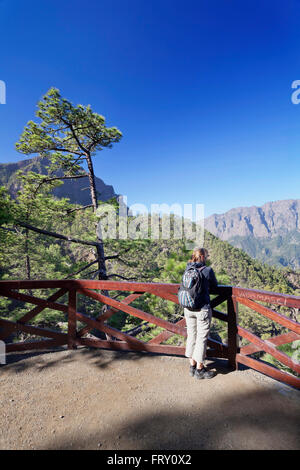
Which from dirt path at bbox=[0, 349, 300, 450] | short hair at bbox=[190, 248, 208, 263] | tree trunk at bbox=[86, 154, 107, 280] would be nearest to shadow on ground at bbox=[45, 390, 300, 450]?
dirt path at bbox=[0, 349, 300, 450]

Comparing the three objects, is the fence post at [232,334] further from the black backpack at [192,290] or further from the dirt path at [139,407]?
the black backpack at [192,290]

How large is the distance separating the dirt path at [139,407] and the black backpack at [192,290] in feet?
3.61

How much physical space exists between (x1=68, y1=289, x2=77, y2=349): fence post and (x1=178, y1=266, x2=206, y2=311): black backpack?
6.37 ft

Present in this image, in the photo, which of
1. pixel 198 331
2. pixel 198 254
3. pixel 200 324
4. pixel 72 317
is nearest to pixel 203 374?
pixel 198 331

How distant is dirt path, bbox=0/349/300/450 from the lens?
2.03m

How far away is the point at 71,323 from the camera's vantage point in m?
3.82

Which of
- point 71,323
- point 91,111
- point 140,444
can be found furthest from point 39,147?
point 140,444

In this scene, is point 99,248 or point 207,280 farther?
point 99,248

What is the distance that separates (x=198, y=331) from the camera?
2992mm

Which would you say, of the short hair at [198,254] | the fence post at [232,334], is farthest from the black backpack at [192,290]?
the fence post at [232,334]

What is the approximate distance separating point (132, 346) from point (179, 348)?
2.71 feet

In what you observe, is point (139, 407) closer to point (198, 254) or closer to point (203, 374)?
point (203, 374)

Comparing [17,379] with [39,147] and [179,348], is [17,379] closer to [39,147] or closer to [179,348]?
[179,348]

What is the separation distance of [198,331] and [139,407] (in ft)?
3.79
